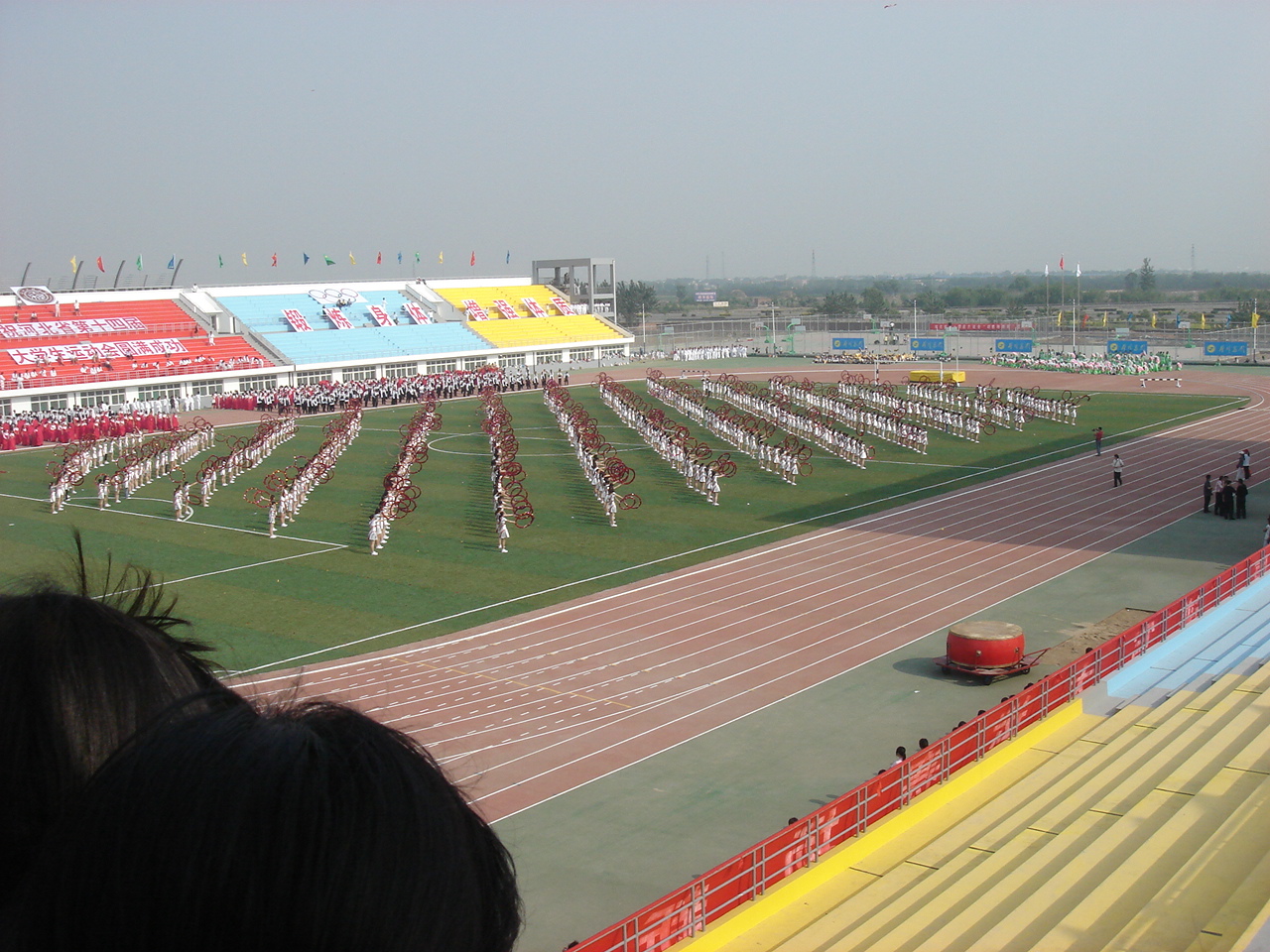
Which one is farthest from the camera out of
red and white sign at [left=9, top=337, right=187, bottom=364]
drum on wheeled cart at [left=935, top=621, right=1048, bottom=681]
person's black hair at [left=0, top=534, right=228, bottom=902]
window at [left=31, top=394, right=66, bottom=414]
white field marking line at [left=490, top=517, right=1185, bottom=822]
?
red and white sign at [left=9, top=337, right=187, bottom=364]

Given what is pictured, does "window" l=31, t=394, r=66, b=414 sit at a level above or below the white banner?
below

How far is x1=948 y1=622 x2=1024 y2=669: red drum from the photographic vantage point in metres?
13.2

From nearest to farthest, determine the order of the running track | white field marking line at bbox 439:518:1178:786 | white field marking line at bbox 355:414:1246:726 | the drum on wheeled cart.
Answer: white field marking line at bbox 439:518:1178:786 < the running track < the drum on wheeled cart < white field marking line at bbox 355:414:1246:726

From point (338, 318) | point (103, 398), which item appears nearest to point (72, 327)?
point (103, 398)

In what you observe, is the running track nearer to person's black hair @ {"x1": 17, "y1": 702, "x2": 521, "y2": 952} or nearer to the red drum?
the red drum

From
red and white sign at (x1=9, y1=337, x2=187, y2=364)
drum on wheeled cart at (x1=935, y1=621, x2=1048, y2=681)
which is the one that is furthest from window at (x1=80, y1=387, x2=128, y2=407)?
drum on wheeled cart at (x1=935, y1=621, x2=1048, y2=681)

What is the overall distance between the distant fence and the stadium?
0.03 m

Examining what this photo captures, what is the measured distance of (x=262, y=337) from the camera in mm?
58031

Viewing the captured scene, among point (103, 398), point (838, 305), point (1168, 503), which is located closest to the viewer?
point (1168, 503)

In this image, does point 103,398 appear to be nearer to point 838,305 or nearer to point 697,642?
point 697,642

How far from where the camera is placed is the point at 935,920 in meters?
5.76

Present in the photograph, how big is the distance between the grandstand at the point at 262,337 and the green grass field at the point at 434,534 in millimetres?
12070

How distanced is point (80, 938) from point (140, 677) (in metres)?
0.35

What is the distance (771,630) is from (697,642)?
1139 millimetres
